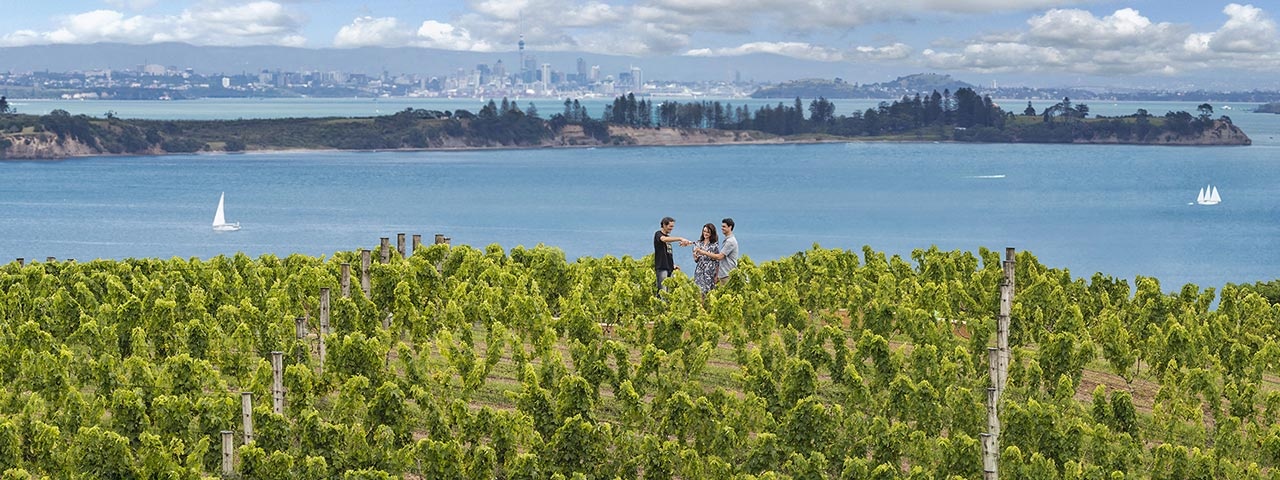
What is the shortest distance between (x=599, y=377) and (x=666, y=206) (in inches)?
3702

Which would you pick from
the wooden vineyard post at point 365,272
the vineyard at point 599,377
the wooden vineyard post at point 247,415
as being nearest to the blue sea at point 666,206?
the wooden vineyard post at point 365,272

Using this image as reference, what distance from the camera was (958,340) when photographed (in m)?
23.1

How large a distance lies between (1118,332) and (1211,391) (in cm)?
247

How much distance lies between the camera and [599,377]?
1800 centimetres

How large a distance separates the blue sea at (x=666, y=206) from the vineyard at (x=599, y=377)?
4555cm

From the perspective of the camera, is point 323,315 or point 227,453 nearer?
point 227,453

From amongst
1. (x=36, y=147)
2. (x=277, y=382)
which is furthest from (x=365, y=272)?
(x=36, y=147)

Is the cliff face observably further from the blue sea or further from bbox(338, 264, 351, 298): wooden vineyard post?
bbox(338, 264, 351, 298): wooden vineyard post

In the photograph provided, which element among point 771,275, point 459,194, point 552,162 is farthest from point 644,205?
point 771,275

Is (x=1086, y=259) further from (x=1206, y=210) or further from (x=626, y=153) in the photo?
(x=626, y=153)

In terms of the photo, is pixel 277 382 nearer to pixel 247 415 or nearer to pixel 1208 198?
pixel 247 415

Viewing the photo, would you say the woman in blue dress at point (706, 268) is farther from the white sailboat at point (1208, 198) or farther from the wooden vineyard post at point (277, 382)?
the white sailboat at point (1208, 198)

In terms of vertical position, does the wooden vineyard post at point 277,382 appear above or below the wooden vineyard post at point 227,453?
above

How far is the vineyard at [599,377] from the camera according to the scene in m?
15.6
